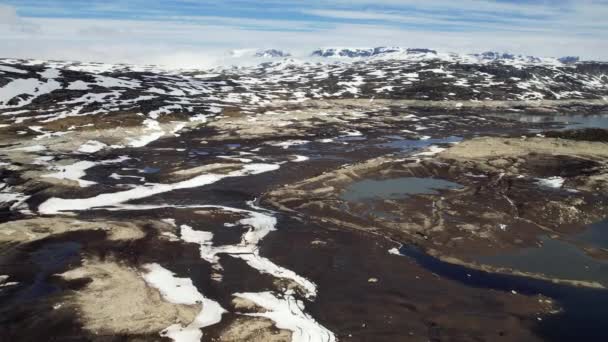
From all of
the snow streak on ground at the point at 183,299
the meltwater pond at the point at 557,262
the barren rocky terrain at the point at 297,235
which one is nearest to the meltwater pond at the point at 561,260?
the meltwater pond at the point at 557,262

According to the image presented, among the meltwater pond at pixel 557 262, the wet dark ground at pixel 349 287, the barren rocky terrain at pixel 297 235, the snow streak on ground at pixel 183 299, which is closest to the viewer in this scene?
the snow streak on ground at pixel 183 299

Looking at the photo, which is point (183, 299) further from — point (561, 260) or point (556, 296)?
point (561, 260)

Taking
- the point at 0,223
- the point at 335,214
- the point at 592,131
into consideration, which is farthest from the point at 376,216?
the point at 592,131

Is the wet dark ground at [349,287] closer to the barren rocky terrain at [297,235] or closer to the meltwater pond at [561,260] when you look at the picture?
the barren rocky terrain at [297,235]

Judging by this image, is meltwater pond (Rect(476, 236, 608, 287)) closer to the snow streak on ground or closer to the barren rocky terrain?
the barren rocky terrain

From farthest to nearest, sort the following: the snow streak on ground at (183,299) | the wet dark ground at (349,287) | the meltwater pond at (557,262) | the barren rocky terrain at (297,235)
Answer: the meltwater pond at (557,262), the barren rocky terrain at (297,235), the wet dark ground at (349,287), the snow streak on ground at (183,299)

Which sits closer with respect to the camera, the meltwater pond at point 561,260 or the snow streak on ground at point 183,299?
the snow streak on ground at point 183,299

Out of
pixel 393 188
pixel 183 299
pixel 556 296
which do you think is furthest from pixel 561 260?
pixel 183 299

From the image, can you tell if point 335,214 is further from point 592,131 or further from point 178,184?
point 592,131
